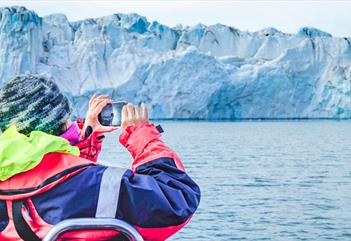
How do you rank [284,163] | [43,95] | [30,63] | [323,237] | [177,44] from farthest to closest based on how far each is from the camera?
[177,44]
[30,63]
[284,163]
[323,237]
[43,95]

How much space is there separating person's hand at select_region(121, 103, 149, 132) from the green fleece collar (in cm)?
16

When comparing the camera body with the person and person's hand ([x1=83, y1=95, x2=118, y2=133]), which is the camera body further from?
the person

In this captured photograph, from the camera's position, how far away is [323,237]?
9.88 meters

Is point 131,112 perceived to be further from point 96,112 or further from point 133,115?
point 96,112

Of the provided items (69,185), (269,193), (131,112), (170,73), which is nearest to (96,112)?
(131,112)

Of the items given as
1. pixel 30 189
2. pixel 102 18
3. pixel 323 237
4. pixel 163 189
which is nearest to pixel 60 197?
pixel 30 189

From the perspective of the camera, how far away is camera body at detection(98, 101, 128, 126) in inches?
58.1

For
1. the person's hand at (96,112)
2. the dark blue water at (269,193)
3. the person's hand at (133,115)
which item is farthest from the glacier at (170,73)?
the person's hand at (133,115)

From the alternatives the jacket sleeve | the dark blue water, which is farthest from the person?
the dark blue water

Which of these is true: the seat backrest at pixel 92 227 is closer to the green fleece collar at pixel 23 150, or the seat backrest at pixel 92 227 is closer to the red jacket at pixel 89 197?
the red jacket at pixel 89 197

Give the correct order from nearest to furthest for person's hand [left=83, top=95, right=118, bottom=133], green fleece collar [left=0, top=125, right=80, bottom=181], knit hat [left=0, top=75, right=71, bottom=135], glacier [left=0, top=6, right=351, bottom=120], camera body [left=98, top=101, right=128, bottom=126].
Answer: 1. green fleece collar [left=0, top=125, right=80, bottom=181]
2. knit hat [left=0, top=75, right=71, bottom=135]
3. camera body [left=98, top=101, right=128, bottom=126]
4. person's hand [left=83, top=95, right=118, bottom=133]
5. glacier [left=0, top=6, right=351, bottom=120]

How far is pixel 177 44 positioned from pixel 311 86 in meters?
11.1

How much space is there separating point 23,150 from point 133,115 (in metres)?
0.26

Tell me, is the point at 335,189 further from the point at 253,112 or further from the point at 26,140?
the point at 253,112
